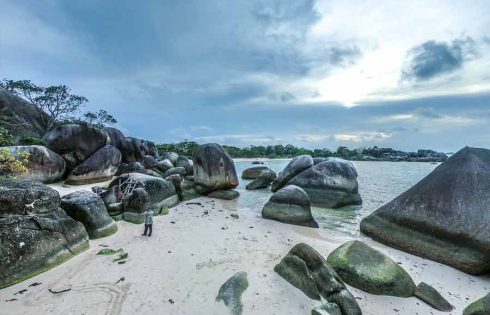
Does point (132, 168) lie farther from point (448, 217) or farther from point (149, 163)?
point (448, 217)

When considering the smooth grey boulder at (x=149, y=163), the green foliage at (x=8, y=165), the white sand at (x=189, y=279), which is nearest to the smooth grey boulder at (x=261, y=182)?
the smooth grey boulder at (x=149, y=163)

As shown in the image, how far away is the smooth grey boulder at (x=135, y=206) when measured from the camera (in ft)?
35.3

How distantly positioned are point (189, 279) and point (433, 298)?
570cm

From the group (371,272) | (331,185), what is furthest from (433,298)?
(331,185)

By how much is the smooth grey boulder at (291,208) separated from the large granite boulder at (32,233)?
7513 mm

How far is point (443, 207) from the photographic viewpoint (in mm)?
9234

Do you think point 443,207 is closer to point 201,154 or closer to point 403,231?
point 403,231

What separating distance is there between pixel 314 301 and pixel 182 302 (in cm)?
278

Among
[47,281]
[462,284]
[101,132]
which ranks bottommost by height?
[462,284]

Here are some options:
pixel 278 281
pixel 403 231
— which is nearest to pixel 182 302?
pixel 278 281

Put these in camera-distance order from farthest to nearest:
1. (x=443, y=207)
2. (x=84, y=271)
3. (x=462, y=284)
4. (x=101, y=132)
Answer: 1. (x=101, y=132)
2. (x=443, y=207)
3. (x=462, y=284)
4. (x=84, y=271)

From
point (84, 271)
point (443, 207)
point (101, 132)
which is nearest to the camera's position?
point (84, 271)

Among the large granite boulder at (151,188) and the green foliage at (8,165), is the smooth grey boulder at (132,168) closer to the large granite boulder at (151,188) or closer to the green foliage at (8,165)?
the large granite boulder at (151,188)

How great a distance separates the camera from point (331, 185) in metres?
16.8
